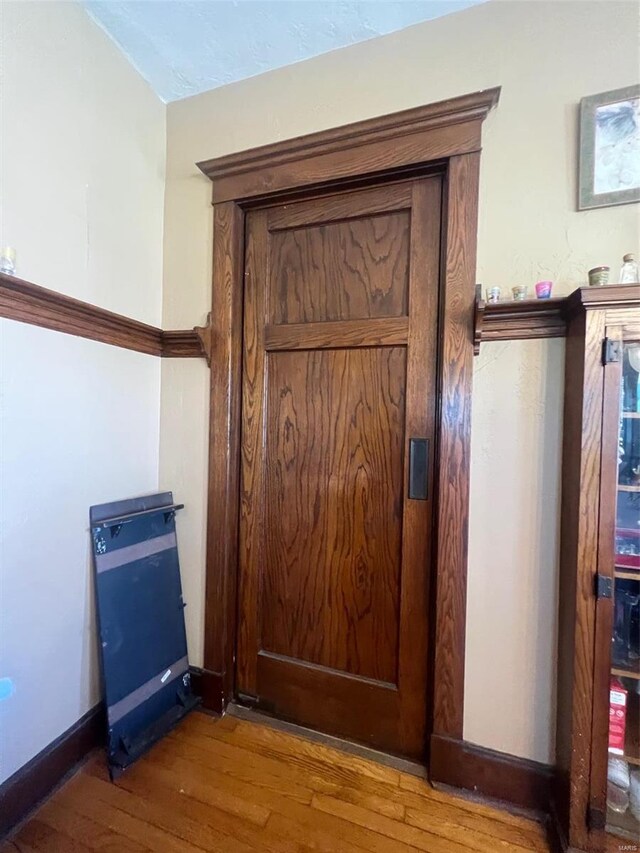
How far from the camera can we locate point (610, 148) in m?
1.13

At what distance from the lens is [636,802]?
41.2 inches

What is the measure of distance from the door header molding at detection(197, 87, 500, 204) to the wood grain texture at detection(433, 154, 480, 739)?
0.11 m

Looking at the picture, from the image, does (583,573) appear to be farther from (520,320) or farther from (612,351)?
(520,320)

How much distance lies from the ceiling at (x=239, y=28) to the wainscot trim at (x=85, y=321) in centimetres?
106

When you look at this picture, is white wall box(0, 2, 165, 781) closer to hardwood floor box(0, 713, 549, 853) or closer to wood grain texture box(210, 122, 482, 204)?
hardwood floor box(0, 713, 549, 853)

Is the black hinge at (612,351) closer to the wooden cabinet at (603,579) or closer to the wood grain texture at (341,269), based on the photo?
the wooden cabinet at (603,579)

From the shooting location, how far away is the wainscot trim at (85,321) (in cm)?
111

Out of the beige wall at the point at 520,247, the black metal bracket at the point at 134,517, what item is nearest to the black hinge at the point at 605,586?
the beige wall at the point at 520,247

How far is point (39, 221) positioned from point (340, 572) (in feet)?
5.37

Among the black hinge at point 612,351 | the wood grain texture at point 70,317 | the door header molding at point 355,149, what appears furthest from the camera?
the door header molding at point 355,149

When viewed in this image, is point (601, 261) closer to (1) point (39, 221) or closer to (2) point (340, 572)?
(2) point (340, 572)

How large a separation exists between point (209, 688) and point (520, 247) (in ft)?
6.91

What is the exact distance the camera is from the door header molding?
125 centimetres

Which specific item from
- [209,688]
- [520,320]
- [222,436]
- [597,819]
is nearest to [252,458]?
[222,436]
